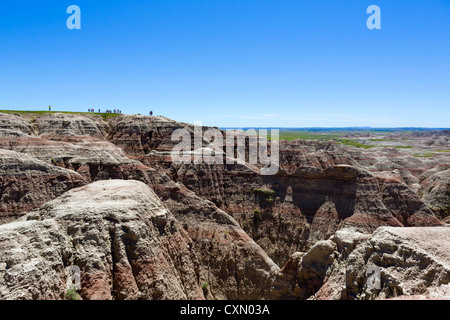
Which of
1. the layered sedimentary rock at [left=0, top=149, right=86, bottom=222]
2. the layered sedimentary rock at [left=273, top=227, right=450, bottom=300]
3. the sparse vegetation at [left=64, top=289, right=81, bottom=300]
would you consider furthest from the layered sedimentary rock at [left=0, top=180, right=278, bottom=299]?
the layered sedimentary rock at [left=0, top=149, right=86, bottom=222]

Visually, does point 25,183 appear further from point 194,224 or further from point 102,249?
point 102,249

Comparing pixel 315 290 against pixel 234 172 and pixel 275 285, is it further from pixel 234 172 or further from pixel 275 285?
pixel 234 172

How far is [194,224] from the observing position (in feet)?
112

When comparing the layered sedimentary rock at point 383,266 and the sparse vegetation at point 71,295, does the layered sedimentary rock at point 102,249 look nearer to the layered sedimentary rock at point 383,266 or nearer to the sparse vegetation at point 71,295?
the sparse vegetation at point 71,295

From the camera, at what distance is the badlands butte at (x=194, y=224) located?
1395 centimetres

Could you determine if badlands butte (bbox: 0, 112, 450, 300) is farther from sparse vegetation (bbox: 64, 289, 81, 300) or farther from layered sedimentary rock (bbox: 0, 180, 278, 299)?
sparse vegetation (bbox: 64, 289, 81, 300)

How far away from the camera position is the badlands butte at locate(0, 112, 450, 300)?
1395 centimetres

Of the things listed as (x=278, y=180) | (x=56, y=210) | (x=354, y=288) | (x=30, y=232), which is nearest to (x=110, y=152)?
(x=278, y=180)

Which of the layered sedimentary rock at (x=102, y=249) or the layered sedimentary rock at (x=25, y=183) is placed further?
the layered sedimentary rock at (x=25, y=183)

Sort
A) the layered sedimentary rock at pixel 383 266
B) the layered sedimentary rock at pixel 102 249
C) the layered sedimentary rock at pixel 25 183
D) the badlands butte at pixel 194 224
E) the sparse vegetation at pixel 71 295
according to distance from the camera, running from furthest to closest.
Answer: the layered sedimentary rock at pixel 25 183 → the badlands butte at pixel 194 224 → the sparse vegetation at pixel 71 295 → the layered sedimentary rock at pixel 102 249 → the layered sedimentary rock at pixel 383 266

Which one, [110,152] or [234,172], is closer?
[234,172]

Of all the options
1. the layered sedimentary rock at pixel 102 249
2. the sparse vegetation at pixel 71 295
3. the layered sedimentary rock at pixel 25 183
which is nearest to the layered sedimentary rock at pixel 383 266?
the layered sedimentary rock at pixel 102 249
